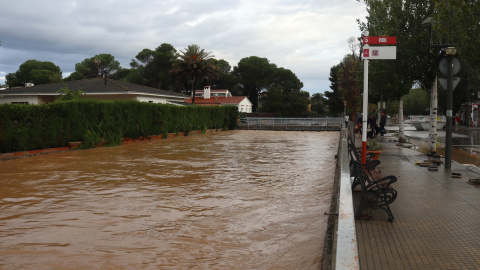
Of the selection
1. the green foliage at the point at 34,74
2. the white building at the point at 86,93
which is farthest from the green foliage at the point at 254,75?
the white building at the point at 86,93

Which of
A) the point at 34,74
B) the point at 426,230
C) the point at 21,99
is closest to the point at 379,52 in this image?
the point at 426,230

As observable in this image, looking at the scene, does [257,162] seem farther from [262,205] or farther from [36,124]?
[36,124]

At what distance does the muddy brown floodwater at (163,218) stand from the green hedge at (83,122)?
15.4ft

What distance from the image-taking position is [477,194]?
25.6 feet

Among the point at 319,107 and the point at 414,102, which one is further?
the point at 319,107

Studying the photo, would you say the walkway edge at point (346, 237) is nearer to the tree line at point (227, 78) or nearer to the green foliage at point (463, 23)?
the green foliage at point (463, 23)

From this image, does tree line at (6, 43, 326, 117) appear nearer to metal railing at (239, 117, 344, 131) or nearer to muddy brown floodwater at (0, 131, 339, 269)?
metal railing at (239, 117, 344, 131)

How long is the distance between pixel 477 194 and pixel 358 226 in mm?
3613

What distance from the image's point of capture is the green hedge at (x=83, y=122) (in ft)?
54.7

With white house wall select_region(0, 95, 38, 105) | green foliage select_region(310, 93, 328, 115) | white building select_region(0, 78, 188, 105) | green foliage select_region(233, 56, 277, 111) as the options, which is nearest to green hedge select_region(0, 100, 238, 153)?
white building select_region(0, 78, 188, 105)

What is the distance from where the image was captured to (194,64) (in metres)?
57.7

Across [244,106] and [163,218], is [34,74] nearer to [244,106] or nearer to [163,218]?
[244,106]

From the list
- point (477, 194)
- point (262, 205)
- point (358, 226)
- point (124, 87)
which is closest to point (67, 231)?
point (262, 205)

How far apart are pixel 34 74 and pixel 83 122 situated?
7643cm
